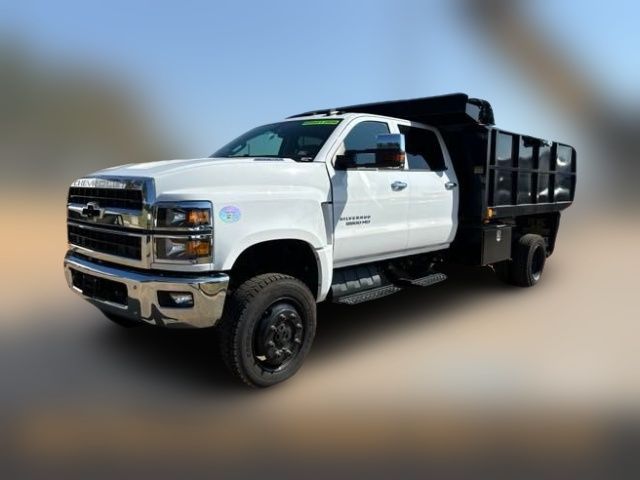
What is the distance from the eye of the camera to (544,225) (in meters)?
7.98

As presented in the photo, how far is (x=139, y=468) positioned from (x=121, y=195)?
1.84m

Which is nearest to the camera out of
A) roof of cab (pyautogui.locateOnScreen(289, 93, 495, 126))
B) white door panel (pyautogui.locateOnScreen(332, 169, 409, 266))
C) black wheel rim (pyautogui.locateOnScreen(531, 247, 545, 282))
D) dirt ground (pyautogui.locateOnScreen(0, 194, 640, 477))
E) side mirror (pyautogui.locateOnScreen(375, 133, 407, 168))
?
dirt ground (pyautogui.locateOnScreen(0, 194, 640, 477))

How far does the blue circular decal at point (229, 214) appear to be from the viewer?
10.5 ft

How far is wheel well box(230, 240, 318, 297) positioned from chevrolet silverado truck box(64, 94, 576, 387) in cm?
1

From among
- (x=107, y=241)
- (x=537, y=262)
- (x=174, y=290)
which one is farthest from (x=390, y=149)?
(x=537, y=262)

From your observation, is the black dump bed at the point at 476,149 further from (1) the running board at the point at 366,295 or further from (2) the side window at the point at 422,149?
(1) the running board at the point at 366,295

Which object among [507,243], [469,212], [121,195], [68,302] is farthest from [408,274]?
[68,302]

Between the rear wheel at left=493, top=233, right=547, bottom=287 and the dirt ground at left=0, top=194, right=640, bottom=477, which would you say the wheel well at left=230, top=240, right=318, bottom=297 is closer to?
the dirt ground at left=0, top=194, right=640, bottom=477

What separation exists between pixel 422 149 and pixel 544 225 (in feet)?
12.7

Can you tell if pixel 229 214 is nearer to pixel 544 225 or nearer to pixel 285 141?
pixel 285 141

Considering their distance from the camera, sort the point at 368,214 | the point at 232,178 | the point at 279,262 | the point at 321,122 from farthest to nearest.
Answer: the point at 321,122 → the point at 368,214 → the point at 279,262 → the point at 232,178

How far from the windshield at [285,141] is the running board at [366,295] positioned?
4.22 ft

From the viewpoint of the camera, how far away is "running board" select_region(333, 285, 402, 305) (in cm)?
418

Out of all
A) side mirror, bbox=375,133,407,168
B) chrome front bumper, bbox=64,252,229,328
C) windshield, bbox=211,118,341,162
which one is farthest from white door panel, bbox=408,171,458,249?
chrome front bumper, bbox=64,252,229,328
